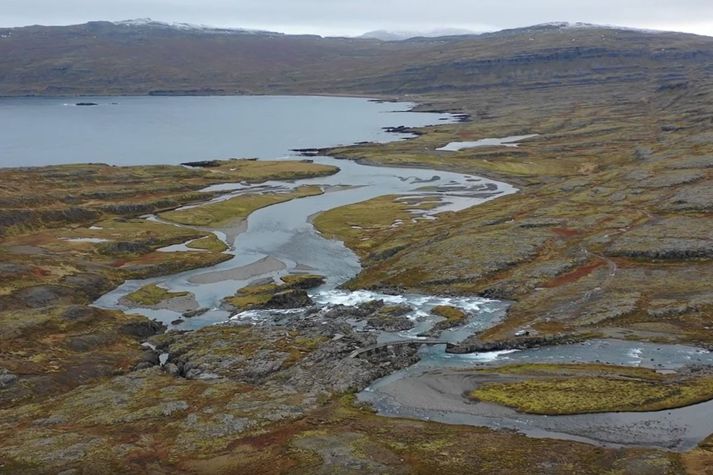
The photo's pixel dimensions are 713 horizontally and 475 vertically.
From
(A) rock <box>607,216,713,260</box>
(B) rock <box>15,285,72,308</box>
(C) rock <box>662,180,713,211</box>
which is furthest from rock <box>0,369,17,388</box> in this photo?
(C) rock <box>662,180,713,211</box>

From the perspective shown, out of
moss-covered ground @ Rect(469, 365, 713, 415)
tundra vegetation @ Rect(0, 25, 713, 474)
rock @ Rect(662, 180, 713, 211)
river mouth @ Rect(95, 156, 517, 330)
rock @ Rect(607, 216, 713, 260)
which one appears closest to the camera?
tundra vegetation @ Rect(0, 25, 713, 474)

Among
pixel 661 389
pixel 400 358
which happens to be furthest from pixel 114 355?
pixel 661 389

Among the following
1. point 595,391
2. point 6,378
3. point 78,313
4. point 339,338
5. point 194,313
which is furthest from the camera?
point 194,313

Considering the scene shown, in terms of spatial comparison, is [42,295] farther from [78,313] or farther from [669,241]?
[669,241]

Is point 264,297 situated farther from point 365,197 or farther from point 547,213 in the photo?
point 365,197

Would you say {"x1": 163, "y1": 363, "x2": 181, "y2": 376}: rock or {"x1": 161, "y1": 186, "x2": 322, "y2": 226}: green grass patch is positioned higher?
{"x1": 161, "y1": 186, "x2": 322, "y2": 226}: green grass patch

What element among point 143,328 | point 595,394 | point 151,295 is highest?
point 595,394

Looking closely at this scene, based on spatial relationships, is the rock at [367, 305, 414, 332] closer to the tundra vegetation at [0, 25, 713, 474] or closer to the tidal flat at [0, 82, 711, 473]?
the tidal flat at [0, 82, 711, 473]

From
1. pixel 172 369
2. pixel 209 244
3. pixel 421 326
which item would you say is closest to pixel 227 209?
pixel 209 244

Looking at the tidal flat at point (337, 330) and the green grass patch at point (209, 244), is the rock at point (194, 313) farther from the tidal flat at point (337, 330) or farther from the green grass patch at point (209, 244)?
the green grass patch at point (209, 244)

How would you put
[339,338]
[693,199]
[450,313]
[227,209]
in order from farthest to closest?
1. [227,209]
2. [693,199]
3. [450,313]
4. [339,338]

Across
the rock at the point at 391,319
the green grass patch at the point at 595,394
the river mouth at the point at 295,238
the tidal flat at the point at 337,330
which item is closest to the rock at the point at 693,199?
the tidal flat at the point at 337,330
